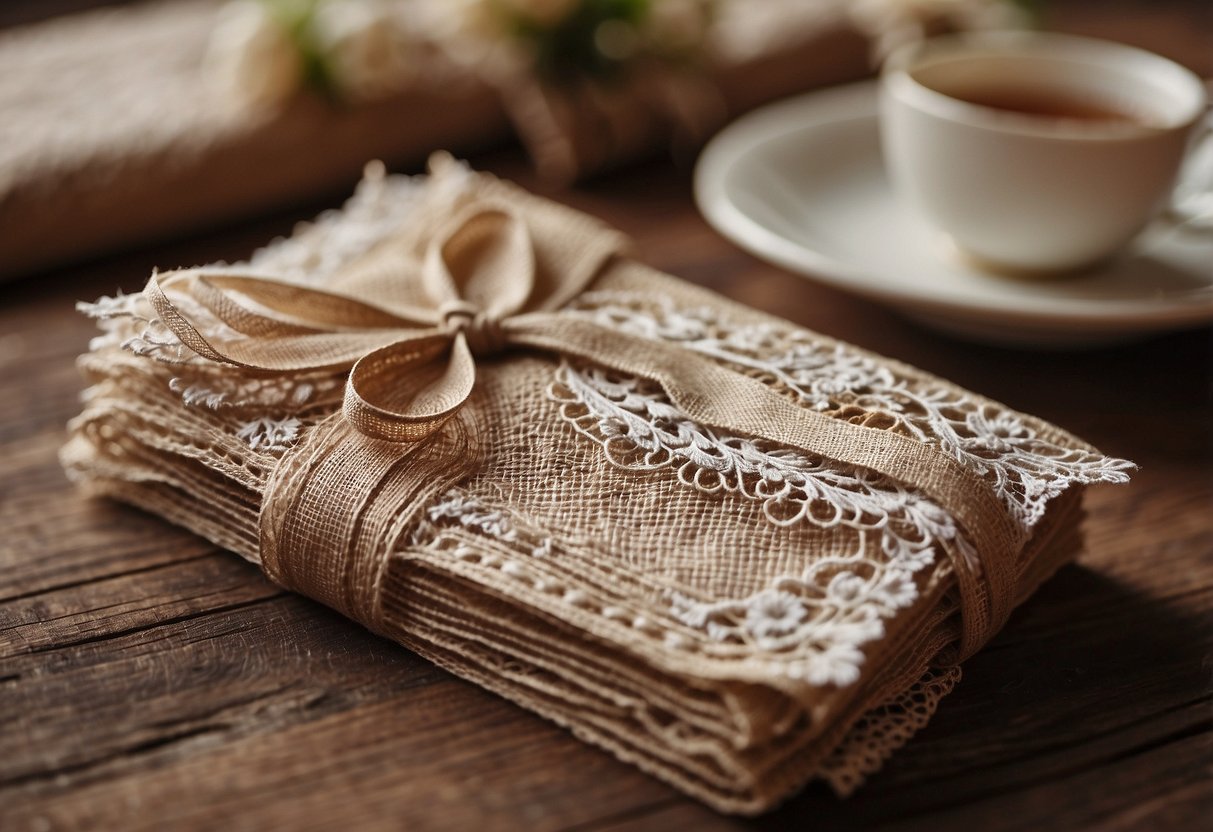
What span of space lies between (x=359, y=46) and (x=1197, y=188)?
2.82 feet

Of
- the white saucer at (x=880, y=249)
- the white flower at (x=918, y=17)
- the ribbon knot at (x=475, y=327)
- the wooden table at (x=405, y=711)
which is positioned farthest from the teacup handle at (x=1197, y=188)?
the ribbon knot at (x=475, y=327)

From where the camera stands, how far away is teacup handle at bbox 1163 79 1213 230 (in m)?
1.00

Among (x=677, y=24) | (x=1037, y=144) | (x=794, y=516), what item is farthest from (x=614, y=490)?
(x=677, y=24)

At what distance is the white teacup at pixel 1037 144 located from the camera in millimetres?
877

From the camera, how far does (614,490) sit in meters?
0.65

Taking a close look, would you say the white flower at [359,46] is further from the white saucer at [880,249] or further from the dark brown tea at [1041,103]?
the dark brown tea at [1041,103]

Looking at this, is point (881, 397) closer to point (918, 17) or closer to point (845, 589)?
point (845, 589)

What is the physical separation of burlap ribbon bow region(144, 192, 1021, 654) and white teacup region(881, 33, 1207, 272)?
0.98ft

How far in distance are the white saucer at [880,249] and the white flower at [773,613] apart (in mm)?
389

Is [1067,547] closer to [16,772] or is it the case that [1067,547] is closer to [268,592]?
[268,592]

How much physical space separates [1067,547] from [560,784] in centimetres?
38

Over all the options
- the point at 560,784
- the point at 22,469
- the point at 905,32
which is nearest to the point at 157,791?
the point at 560,784

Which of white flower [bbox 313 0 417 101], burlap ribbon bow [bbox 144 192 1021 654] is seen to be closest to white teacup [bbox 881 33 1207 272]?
burlap ribbon bow [bbox 144 192 1021 654]

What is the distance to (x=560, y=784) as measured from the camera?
1.87 ft
